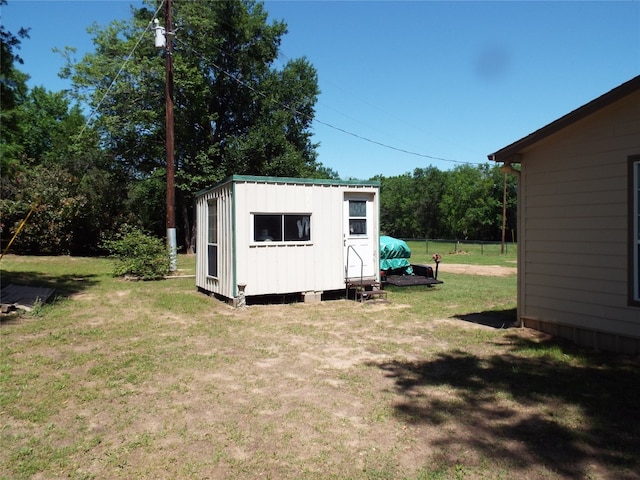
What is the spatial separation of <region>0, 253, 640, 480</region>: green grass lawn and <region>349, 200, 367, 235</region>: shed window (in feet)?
9.76

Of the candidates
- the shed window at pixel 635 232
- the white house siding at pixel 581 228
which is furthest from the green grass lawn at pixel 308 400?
the shed window at pixel 635 232

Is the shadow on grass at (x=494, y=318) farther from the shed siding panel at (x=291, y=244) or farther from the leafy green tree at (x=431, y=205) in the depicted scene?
the leafy green tree at (x=431, y=205)

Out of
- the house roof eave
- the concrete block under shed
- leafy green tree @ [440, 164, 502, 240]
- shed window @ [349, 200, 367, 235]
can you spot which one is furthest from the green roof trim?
leafy green tree @ [440, 164, 502, 240]

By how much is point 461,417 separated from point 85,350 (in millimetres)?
4785

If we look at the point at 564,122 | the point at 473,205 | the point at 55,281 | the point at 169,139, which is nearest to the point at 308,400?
the point at 564,122

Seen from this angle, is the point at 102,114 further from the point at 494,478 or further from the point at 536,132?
the point at 494,478

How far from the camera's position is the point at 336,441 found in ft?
11.3

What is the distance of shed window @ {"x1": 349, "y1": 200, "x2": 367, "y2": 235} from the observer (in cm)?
1041

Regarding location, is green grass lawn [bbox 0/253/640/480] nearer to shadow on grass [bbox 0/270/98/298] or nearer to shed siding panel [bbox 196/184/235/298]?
shed siding panel [bbox 196/184/235/298]

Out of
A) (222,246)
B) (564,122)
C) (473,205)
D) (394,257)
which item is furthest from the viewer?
(473,205)

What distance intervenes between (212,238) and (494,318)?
6309mm

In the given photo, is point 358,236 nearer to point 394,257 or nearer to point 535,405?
point 394,257

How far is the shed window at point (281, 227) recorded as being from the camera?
939cm

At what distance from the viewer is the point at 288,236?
9641 millimetres
